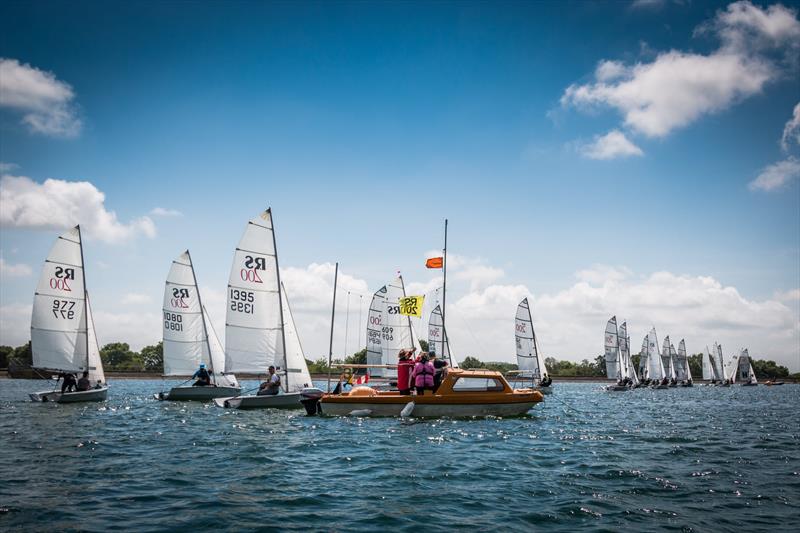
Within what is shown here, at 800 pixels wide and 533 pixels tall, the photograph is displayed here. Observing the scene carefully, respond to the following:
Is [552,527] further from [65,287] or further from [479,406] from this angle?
[65,287]

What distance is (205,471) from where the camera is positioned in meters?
12.7

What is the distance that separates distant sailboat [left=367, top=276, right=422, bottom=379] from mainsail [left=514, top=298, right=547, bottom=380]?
49.9 feet

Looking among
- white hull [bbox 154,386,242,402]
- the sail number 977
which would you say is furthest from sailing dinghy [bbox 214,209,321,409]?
the sail number 977

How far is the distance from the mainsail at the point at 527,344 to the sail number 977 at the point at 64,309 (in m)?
41.4

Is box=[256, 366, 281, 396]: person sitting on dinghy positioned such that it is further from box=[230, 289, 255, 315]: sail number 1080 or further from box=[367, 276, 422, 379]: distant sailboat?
box=[367, 276, 422, 379]: distant sailboat

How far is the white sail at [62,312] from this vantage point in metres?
32.3

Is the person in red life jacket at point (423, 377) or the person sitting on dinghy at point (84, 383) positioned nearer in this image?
the person in red life jacket at point (423, 377)

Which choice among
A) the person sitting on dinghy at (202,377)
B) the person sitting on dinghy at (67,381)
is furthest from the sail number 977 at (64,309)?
the person sitting on dinghy at (202,377)

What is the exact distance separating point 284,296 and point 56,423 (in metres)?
15.5

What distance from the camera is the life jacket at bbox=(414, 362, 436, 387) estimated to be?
77.3ft

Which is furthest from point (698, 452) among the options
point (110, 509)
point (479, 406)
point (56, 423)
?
point (56, 423)

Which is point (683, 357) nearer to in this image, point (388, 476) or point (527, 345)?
point (527, 345)

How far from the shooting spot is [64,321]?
3300cm

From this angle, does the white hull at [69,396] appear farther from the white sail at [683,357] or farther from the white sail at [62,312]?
the white sail at [683,357]
